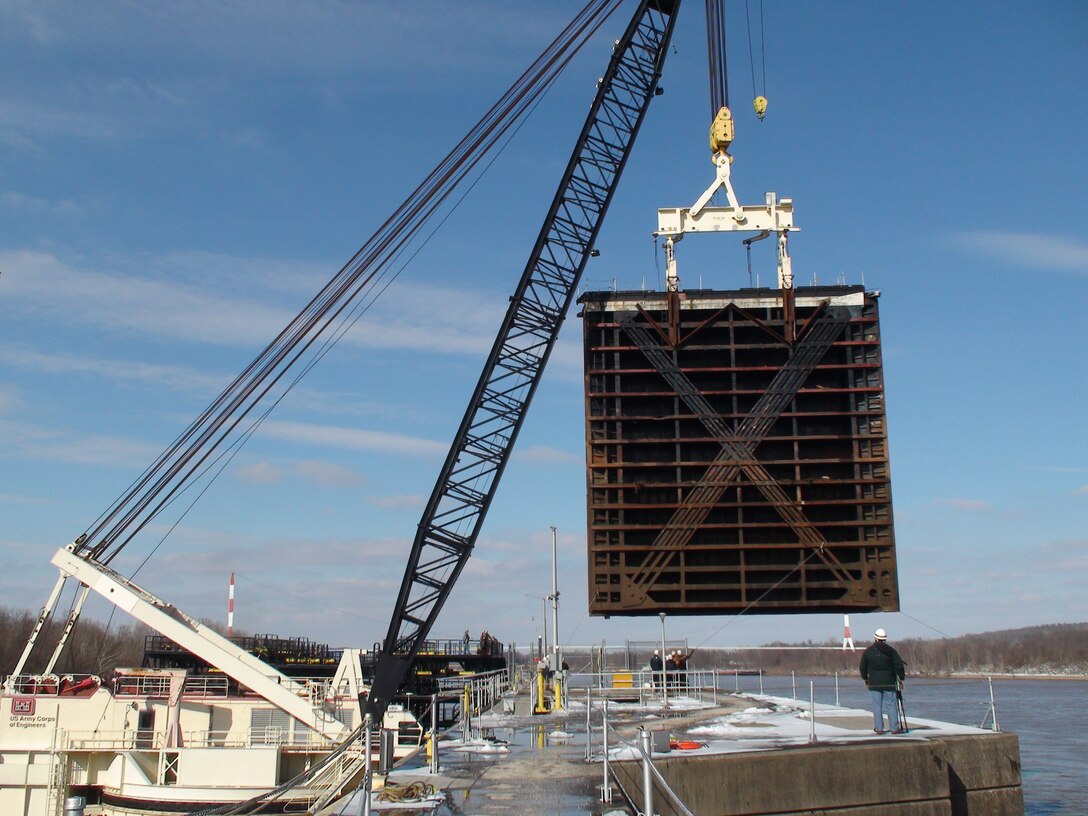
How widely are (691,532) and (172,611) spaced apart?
14.6 meters

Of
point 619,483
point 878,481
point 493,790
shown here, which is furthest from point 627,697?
point 493,790

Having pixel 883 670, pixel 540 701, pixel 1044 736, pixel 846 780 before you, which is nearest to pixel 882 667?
pixel 883 670

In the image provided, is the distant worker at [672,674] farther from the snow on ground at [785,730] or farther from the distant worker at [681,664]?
the snow on ground at [785,730]

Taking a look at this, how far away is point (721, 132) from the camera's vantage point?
2536cm

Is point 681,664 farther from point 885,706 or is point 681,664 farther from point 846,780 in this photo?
point 846,780

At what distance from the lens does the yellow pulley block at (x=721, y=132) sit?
2525 cm

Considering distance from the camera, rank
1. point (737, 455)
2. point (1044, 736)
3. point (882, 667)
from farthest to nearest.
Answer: point (1044, 736) < point (737, 455) < point (882, 667)

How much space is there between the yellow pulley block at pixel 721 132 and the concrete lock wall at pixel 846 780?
55.9ft

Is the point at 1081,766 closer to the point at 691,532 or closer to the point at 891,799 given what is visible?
the point at 691,532

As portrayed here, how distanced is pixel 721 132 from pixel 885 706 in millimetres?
16918

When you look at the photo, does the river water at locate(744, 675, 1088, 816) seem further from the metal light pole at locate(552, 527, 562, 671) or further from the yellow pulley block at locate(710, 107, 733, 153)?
the yellow pulley block at locate(710, 107, 733, 153)

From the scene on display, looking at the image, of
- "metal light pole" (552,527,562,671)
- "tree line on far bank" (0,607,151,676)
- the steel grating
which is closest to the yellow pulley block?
the steel grating

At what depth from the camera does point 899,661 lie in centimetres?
1214

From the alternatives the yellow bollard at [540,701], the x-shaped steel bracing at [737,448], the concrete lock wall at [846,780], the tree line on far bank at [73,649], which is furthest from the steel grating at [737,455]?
the tree line on far bank at [73,649]
